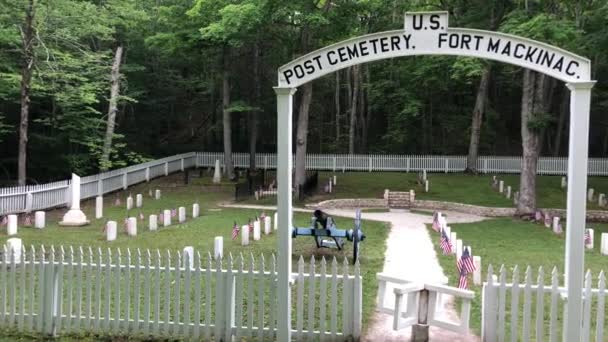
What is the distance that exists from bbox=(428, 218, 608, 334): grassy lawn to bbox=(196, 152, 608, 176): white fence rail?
14.8m

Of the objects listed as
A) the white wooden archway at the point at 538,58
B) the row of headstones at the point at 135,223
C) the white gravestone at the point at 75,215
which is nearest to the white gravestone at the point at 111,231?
the row of headstones at the point at 135,223

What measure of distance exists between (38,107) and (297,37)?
14434 millimetres

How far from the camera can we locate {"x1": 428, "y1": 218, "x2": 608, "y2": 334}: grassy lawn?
1142cm

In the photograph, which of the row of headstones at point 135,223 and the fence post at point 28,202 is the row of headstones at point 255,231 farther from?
the fence post at point 28,202

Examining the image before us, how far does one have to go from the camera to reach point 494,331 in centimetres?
633

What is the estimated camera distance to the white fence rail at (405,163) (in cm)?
3394

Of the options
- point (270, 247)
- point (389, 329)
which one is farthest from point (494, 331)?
point (270, 247)

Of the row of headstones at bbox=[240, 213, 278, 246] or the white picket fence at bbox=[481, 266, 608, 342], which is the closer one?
the white picket fence at bbox=[481, 266, 608, 342]

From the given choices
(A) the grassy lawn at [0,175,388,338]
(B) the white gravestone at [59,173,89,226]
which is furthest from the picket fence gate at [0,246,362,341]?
(B) the white gravestone at [59,173,89,226]

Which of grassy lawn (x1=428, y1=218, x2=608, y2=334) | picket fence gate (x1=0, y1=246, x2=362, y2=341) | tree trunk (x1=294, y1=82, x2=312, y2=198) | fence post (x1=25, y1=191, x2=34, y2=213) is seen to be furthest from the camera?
tree trunk (x1=294, y1=82, x2=312, y2=198)

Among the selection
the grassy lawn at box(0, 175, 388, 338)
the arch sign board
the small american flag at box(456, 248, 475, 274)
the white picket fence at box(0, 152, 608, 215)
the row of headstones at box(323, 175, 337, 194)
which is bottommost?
the grassy lawn at box(0, 175, 388, 338)

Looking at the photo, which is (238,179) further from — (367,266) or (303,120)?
(367,266)

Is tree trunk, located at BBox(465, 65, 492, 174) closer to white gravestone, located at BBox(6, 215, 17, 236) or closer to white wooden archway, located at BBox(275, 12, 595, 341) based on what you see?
white gravestone, located at BBox(6, 215, 17, 236)

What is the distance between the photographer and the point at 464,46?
19.0ft
